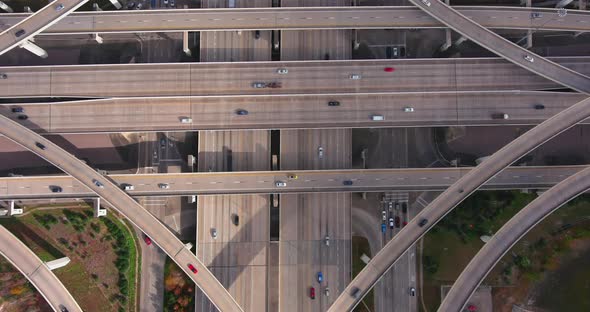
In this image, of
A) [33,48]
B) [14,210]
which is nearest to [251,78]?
[33,48]

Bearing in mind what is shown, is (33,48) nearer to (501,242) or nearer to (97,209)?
(97,209)

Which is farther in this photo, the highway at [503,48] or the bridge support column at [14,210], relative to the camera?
the bridge support column at [14,210]

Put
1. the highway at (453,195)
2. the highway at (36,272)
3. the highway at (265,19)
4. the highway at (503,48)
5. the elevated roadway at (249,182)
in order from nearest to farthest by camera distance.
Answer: the highway at (453,195) < the highway at (36,272) < the elevated roadway at (249,182) < the highway at (503,48) < the highway at (265,19)

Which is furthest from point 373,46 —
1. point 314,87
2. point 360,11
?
point 314,87

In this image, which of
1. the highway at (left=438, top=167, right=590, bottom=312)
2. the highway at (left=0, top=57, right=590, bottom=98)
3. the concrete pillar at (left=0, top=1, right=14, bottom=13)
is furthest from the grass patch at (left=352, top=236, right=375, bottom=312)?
the concrete pillar at (left=0, top=1, right=14, bottom=13)

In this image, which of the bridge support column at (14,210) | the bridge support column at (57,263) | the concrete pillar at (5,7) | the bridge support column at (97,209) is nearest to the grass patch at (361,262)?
the bridge support column at (97,209)

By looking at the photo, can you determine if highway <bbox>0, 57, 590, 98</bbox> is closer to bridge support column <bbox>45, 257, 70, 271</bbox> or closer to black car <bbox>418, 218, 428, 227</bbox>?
black car <bbox>418, 218, 428, 227</bbox>

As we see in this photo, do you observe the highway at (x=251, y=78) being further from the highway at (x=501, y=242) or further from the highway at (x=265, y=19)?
the highway at (x=501, y=242)
